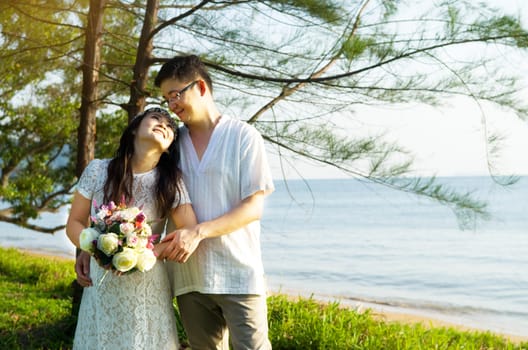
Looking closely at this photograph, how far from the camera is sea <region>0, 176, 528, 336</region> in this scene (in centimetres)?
821

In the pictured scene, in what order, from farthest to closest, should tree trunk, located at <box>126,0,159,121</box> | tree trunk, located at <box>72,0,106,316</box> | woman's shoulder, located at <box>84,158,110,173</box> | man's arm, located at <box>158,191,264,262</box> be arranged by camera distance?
1. tree trunk, located at <box>72,0,106,316</box>
2. tree trunk, located at <box>126,0,159,121</box>
3. woman's shoulder, located at <box>84,158,110,173</box>
4. man's arm, located at <box>158,191,264,262</box>

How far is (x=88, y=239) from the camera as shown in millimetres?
2035

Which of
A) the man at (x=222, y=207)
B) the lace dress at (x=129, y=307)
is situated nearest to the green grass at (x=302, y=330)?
the man at (x=222, y=207)

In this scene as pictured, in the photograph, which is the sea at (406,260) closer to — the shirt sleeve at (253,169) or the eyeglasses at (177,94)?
the shirt sleeve at (253,169)

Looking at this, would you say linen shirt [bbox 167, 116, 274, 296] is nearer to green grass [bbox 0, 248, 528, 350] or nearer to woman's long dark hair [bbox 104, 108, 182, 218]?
woman's long dark hair [bbox 104, 108, 182, 218]

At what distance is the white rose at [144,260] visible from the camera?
2023 millimetres

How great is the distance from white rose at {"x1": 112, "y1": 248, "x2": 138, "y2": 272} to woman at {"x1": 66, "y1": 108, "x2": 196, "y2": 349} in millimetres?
160

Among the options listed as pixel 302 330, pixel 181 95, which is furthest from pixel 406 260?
pixel 181 95

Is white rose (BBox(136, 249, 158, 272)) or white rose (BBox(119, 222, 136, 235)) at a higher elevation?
white rose (BBox(119, 222, 136, 235))

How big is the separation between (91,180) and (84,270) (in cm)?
33

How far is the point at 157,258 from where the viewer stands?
218 cm

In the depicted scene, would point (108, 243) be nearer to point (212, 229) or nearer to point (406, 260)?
point (212, 229)

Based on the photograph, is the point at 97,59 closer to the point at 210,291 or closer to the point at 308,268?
the point at 210,291

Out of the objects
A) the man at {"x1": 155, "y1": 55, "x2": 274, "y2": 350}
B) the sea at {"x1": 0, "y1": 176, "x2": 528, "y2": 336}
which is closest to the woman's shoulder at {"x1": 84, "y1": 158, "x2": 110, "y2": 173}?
the man at {"x1": 155, "y1": 55, "x2": 274, "y2": 350}
